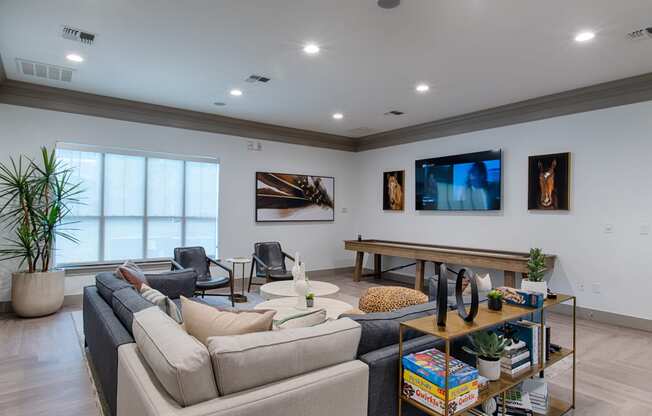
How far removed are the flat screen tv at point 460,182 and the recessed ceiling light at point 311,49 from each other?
323 cm

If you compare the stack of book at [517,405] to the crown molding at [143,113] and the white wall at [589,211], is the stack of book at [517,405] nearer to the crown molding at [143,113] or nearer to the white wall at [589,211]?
the white wall at [589,211]

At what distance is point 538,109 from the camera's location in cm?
503

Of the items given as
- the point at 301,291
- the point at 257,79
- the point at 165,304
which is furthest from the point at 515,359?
the point at 257,79

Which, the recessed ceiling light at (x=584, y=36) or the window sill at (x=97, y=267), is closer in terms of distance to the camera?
the recessed ceiling light at (x=584, y=36)

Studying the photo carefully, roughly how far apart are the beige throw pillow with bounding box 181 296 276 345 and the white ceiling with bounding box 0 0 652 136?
7.12 ft

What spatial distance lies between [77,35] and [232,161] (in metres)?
3.07

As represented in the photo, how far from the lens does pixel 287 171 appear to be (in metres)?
6.87

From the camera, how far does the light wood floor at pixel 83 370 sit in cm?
254

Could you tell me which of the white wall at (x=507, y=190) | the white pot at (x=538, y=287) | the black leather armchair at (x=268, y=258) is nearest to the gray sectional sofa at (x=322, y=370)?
the white pot at (x=538, y=287)

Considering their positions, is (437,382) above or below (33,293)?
above

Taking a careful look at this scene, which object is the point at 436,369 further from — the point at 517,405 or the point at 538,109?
the point at 538,109

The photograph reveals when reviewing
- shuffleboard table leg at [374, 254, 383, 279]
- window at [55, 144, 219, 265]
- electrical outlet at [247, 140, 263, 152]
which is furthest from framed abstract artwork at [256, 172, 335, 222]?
shuffleboard table leg at [374, 254, 383, 279]

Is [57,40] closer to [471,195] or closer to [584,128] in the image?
[471,195]

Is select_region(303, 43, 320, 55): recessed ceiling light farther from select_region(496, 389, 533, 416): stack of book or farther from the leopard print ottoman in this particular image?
select_region(496, 389, 533, 416): stack of book
